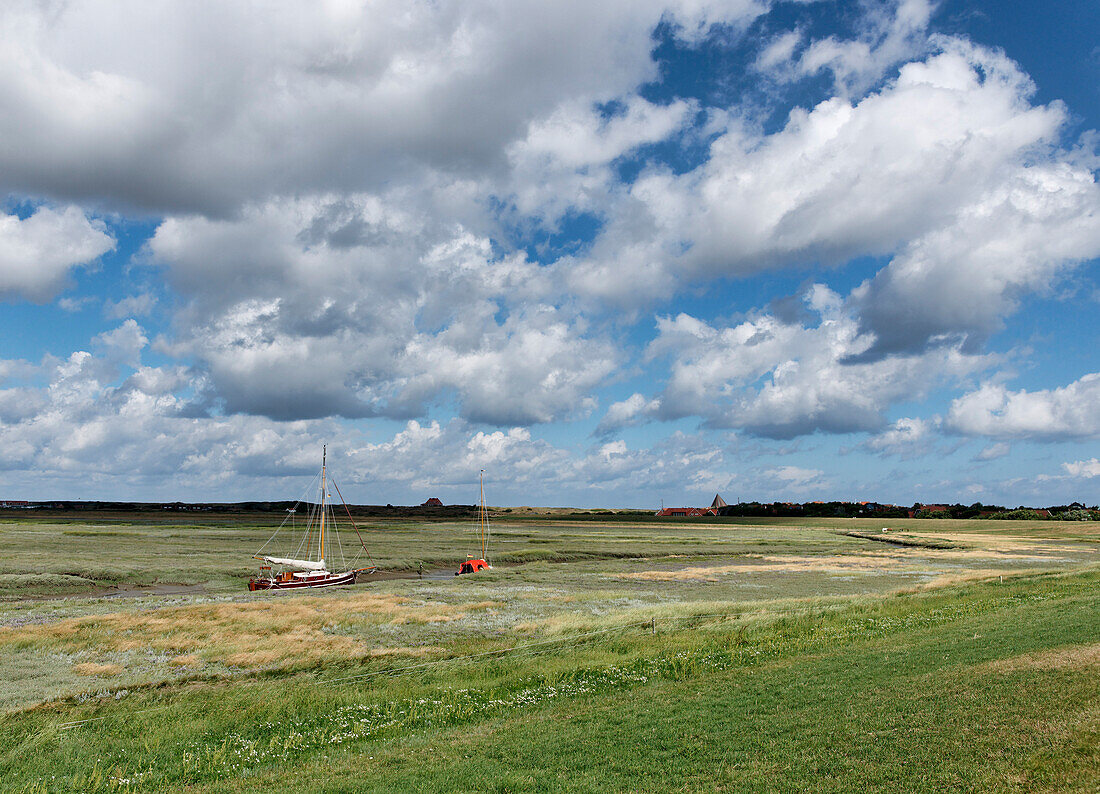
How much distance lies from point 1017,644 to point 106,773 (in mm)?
26380

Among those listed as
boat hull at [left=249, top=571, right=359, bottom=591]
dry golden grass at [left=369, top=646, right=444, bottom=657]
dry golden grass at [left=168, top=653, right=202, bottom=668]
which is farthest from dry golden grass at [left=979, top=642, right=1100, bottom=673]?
boat hull at [left=249, top=571, right=359, bottom=591]

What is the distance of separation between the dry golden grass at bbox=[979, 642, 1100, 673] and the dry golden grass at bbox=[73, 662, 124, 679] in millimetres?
32378

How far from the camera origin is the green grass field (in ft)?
44.0

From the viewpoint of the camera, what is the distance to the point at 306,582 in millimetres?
63969

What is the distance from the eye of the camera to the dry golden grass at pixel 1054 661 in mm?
16422

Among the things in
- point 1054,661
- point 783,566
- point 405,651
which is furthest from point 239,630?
point 783,566

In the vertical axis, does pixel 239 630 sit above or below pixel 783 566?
above

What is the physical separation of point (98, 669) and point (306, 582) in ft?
118

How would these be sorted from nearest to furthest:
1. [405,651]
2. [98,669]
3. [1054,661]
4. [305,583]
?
[1054,661], [98,669], [405,651], [305,583]

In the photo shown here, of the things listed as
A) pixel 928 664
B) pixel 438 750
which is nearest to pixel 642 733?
pixel 438 750

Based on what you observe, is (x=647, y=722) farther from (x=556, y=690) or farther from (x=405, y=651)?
(x=405, y=651)

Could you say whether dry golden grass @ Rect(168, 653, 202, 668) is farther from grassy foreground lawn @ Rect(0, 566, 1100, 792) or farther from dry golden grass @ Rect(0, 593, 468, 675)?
grassy foreground lawn @ Rect(0, 566, 1100, 792)

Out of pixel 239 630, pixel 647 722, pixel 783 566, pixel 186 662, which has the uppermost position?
pixel 647 722

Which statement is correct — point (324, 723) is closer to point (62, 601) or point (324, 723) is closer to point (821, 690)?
point (821, 690)
